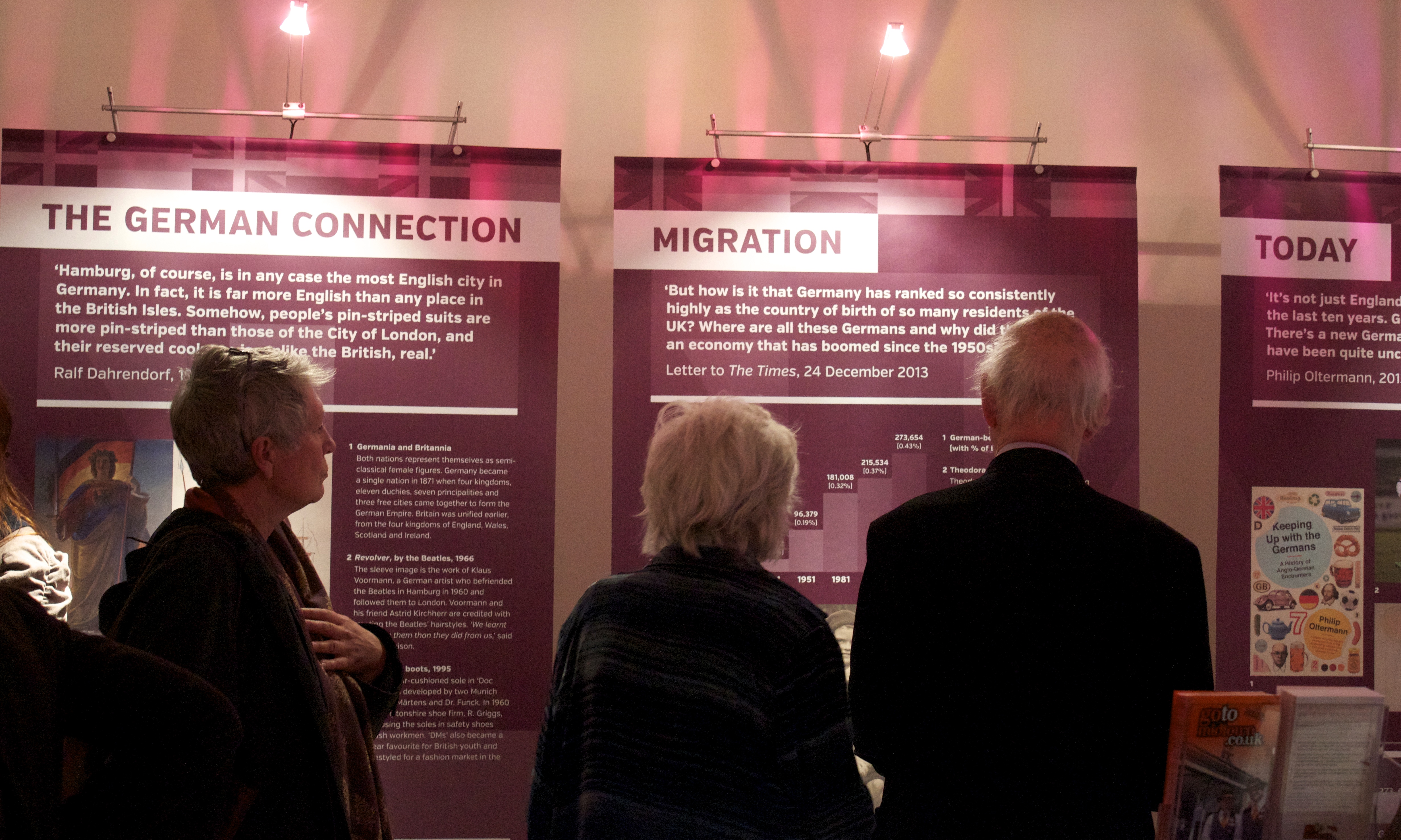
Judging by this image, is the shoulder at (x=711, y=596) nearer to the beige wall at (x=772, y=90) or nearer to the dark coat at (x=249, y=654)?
the dark coat at (x=249, y=654)

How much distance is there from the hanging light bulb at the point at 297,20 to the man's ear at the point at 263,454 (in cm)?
176

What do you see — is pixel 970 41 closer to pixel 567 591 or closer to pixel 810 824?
pixel 567 591

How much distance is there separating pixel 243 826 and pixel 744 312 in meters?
2.02

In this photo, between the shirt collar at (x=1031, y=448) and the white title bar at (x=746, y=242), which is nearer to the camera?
the shirt collar at (x=1031, y=448)

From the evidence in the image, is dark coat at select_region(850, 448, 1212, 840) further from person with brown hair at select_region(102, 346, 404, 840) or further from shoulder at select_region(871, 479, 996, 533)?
person with brown hair at select_region(102, 346, 404, 840)

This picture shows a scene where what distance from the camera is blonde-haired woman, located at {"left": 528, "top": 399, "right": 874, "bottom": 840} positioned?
1.72m

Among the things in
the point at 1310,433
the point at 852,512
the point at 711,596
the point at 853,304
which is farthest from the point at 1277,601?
the point at 711,596

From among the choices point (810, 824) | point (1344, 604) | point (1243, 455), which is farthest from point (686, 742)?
point (1344, 604)

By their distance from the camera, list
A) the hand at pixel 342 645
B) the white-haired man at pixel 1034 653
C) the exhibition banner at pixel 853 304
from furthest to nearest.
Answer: the exhibition banner at pixel 853 304 → the hand at pixel 342 645 → the white-haired man at pixel 1034 653

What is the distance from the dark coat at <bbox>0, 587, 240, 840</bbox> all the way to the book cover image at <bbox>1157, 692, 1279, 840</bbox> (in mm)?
1261

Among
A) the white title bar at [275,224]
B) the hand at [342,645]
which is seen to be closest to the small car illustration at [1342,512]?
the white title bar at [275,224]

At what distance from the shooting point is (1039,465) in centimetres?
179

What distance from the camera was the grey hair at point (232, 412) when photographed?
1818 mm

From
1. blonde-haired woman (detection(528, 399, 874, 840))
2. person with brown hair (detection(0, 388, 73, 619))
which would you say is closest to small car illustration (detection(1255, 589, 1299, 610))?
blonde-haired woman (detection(528, 399, 874, 840))
